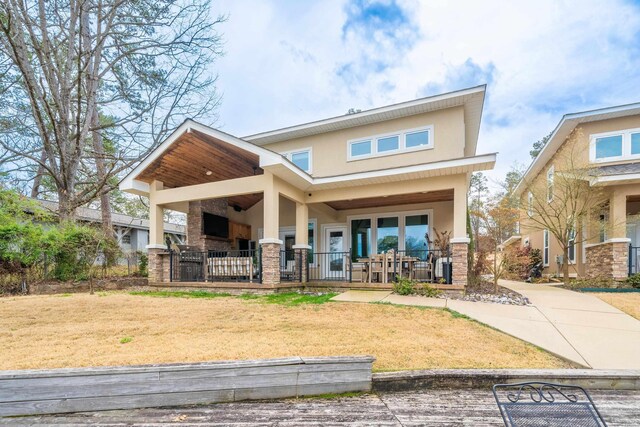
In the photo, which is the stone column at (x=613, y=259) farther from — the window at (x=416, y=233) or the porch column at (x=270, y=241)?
the porch column at (x=270, y=241)

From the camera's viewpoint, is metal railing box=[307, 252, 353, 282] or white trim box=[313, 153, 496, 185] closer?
white trim box=[313, 153, 496, 185]

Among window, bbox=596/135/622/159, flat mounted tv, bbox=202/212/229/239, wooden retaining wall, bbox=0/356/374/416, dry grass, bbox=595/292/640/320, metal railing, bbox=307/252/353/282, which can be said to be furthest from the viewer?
metal railing, bbox=307/252/353/282

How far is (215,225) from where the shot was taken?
12234 millimetres

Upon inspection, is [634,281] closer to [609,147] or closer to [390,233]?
[609,147]

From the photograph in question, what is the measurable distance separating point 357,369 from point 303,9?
44.8 ft

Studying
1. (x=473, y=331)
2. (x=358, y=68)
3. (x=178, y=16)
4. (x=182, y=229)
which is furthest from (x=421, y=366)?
(x=182, y=229)

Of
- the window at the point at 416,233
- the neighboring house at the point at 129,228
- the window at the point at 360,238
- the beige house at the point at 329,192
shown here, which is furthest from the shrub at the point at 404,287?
the neighboring house at the point at 129,228

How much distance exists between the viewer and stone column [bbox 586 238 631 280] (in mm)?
9508

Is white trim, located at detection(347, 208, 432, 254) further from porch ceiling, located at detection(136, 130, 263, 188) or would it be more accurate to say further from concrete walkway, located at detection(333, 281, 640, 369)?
porch ceiling, located at detection(136, 130, 263, 188)

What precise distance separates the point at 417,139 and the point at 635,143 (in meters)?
7.94

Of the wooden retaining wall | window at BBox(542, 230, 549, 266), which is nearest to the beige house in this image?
the wooden retaining wall

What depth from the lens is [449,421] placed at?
106 inches

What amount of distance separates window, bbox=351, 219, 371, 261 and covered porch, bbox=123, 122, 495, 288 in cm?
4

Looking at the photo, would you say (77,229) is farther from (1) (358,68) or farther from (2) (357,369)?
(1) (358,68)
